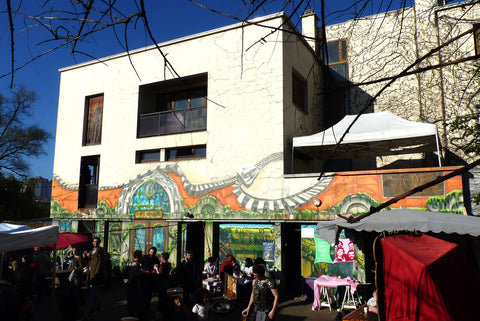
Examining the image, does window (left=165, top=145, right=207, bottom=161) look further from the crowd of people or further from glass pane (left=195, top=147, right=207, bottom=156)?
the crowd of people

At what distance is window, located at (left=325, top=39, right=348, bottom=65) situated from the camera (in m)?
18.5

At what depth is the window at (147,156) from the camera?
16550 millimetres

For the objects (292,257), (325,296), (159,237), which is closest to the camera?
(325,296)

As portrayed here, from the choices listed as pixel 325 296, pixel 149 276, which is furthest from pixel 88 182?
pixel 325 296

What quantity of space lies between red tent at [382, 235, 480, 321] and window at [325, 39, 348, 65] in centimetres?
1484

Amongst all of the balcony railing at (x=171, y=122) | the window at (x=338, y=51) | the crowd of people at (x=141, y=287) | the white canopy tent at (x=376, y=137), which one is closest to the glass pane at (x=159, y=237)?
the crowd of people at (x=141, y=287)

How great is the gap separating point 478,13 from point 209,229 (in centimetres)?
1363

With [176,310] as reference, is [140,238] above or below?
above

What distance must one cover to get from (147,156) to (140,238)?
3.57 metres

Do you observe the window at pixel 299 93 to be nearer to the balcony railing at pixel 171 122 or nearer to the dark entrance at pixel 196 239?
the balcony railing at pixel 171 122

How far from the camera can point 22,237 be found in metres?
7.75

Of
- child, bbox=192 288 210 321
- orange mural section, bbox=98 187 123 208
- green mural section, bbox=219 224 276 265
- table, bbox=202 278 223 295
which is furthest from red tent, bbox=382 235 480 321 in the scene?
orange mural section, bbox=98 187 123 208

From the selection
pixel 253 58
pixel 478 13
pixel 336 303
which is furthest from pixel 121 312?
pixel 478 13

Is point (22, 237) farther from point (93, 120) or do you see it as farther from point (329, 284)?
point (93, 120)
